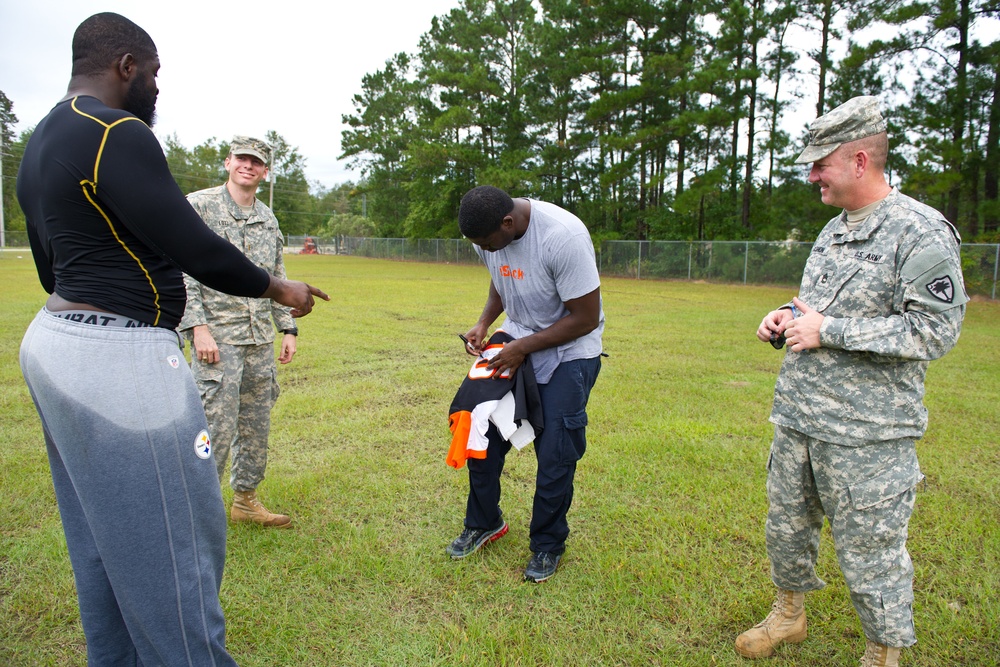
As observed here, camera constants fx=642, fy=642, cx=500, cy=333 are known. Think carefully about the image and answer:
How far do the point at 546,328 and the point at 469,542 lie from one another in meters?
1.16

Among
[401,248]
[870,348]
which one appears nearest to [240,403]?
[870,348]

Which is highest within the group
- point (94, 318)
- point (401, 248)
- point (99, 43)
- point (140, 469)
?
point (99, 43)

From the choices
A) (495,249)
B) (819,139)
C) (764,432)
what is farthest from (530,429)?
(764,432)

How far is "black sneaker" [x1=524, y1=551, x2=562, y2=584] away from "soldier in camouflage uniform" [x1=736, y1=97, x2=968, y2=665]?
1.27 meters

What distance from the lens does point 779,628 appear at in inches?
100

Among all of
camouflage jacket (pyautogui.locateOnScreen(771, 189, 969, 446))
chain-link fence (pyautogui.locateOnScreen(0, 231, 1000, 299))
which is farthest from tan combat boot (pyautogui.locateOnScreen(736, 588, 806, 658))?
chain-link fence (pyautogui.locateOnScreen(0, 231, 1000, 299))

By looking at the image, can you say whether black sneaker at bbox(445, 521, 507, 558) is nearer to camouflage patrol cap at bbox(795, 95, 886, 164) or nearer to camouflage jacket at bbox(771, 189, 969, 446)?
camouflage jacket at bbox(771, 189, 969, 446)

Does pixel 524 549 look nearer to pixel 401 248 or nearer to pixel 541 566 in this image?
pixel 541 566

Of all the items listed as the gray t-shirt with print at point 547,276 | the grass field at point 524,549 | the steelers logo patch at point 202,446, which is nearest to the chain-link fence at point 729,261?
the grass field at point 524,549

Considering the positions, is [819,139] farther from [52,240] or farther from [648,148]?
[648,148]

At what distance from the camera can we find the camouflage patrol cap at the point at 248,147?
3.28 metres

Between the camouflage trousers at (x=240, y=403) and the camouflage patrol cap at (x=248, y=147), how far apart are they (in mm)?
990

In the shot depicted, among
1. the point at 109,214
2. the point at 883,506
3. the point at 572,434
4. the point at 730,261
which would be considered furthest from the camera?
the point at 730,261

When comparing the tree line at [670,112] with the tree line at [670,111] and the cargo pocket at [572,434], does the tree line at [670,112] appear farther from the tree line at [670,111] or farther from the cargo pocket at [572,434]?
the cargo pocket at [572,434]
